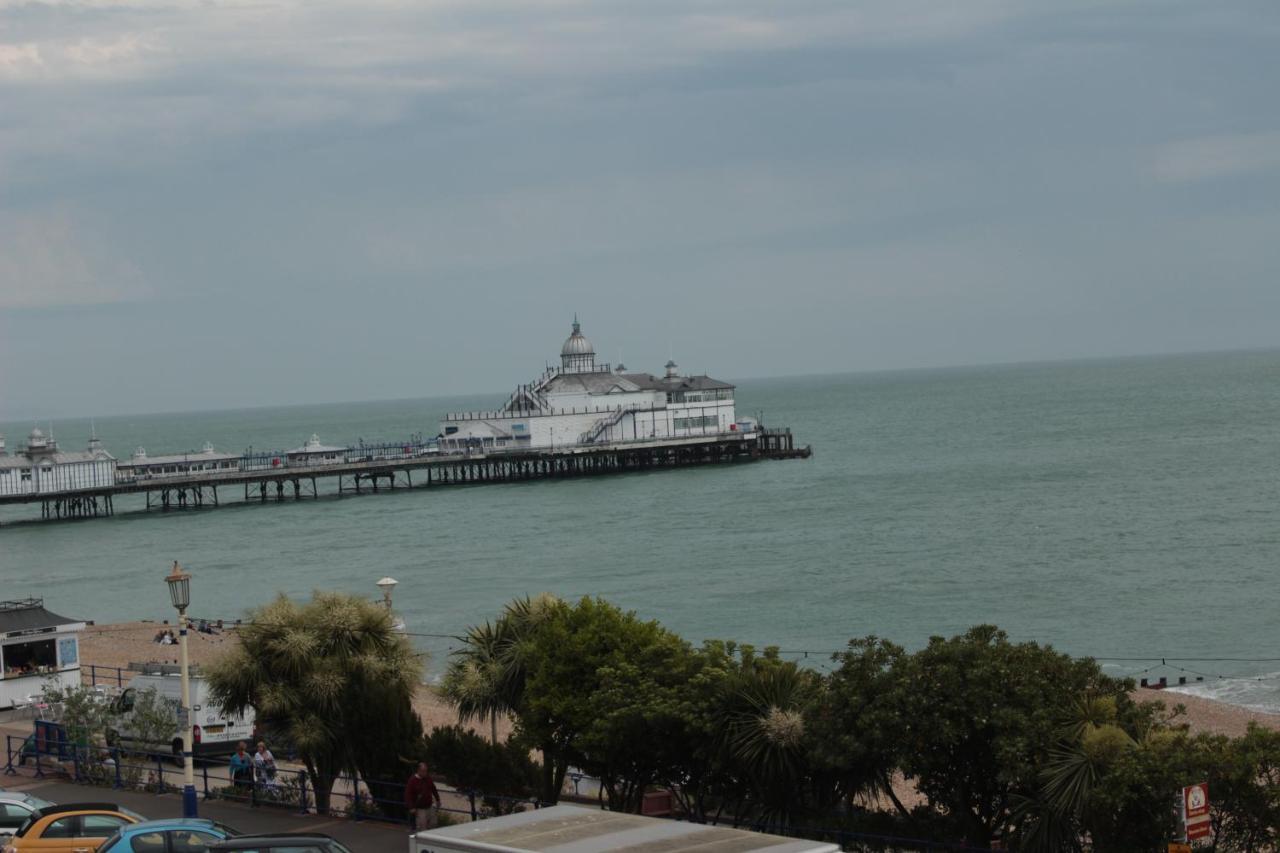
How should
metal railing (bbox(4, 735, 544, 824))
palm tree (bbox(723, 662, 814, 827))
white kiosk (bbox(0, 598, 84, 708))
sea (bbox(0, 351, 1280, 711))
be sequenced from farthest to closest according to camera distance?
sea (bbox(0, 351, 1280, 711)) < white kiosk (bbox(0, 598, 84, 708)) < metal railing (bbox(4, 735, 544, 824)) < palm tree (bbox(723, 662, 814, 827))

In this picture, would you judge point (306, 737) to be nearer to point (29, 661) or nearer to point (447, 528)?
point (29, 661)

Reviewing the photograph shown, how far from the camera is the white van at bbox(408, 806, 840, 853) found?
38.8 feet

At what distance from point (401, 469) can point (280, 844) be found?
92593 mm

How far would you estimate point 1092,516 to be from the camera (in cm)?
7188

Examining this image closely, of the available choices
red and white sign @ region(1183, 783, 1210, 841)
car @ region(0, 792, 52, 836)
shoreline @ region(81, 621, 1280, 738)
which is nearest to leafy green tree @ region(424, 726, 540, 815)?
shoreline @ region(81, 621, 1280, 738)

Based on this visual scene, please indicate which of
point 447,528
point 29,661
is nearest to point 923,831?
point 29,661

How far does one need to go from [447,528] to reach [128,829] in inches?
2684

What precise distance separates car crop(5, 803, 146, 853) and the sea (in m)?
22.7

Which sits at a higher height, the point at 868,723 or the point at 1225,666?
the point at 868,723

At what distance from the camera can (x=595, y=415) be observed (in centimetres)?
11156

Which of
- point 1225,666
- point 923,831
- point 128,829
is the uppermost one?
point 128,829


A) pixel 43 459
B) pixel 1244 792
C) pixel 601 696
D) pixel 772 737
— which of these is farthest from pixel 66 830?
pixel 43 459

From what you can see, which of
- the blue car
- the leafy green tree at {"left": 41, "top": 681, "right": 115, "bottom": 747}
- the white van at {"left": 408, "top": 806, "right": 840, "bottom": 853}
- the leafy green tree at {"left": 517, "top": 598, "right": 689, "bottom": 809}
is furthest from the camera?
the leafy green tree at {"left": 41, "top": 681, "right": 115, "bottom": 747}

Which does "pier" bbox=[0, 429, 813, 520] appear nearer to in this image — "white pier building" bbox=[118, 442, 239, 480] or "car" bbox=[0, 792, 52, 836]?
"white pier building" bbox=[118, 442, 239, 480]
